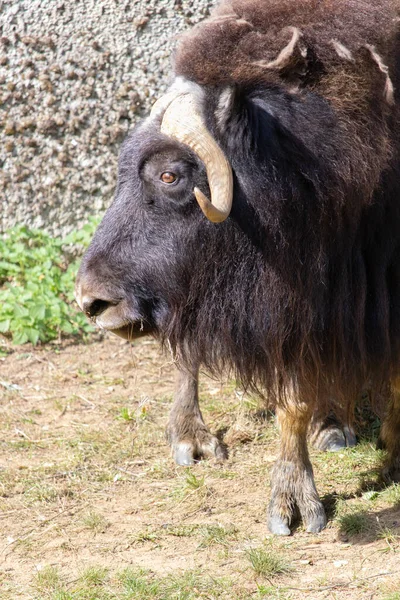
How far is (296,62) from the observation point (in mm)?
2826

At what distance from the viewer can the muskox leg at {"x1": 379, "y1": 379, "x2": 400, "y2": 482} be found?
3537mm

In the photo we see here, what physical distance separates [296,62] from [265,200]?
1.47 feet

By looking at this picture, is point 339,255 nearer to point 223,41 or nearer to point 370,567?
point 223,41

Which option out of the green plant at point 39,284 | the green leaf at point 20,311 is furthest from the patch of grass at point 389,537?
the green leaf at point 20,311

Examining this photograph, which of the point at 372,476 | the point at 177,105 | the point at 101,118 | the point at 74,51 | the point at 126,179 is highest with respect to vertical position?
the point at 177,105

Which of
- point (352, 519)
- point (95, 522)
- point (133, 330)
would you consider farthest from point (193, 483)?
point (133, 330)

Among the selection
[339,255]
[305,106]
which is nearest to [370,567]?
[339,255]

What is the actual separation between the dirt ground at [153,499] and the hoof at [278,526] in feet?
0.09

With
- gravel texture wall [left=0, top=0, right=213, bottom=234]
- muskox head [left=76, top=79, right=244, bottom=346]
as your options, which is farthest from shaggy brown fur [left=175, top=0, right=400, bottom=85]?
gravel texture wall [left=0, top=0, right=213, bottom=234]

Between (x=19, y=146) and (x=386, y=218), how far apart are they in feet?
9.41

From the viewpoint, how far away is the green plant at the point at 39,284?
5.09 metres

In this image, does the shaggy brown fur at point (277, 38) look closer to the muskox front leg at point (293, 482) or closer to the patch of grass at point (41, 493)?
the muskox front leg at point (293, 482)

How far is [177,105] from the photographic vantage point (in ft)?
9.18

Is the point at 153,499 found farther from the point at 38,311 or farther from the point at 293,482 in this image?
the point at 38,311
